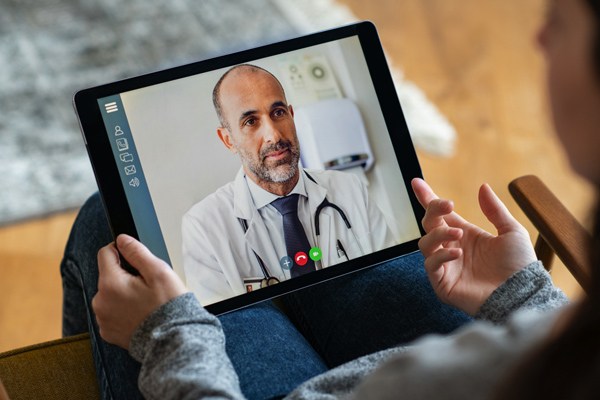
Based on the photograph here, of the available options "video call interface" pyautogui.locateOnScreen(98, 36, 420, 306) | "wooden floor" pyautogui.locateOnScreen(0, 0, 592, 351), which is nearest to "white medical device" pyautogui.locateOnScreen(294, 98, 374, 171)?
"video call interface" pyautogui.locateOnScreen(98, 36, 420, 306)

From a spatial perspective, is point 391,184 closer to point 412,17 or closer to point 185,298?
point 185,298

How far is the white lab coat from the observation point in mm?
799

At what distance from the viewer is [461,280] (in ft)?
2.71

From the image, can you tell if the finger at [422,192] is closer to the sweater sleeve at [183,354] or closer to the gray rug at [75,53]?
the sweater sleeve at [183,354]


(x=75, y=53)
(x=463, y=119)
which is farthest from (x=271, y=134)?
(x=75, y=53)

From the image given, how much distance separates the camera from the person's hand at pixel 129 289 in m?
0.73

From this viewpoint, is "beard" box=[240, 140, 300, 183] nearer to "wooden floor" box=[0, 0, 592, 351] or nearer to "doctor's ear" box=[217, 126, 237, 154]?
"doctor's ear" box=[217, 126, 237, 154]

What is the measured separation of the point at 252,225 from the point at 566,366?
1.52 ft

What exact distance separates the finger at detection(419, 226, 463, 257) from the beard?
167 millimetres

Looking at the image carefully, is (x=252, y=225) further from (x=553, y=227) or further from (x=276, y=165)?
(x=553, y=227)

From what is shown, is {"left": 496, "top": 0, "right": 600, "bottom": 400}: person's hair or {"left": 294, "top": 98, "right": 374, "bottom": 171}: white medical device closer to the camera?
{"left": 496, "top": 0, "right": 600, "bottom": 400}: person's hair

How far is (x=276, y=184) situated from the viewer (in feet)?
2.77

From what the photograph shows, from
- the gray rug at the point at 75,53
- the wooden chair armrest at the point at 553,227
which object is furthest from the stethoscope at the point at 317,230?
the gray rug at the point at 75,53

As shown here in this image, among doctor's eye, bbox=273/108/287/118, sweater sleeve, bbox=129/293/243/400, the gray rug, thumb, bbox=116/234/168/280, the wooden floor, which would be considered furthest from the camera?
the gray rug
